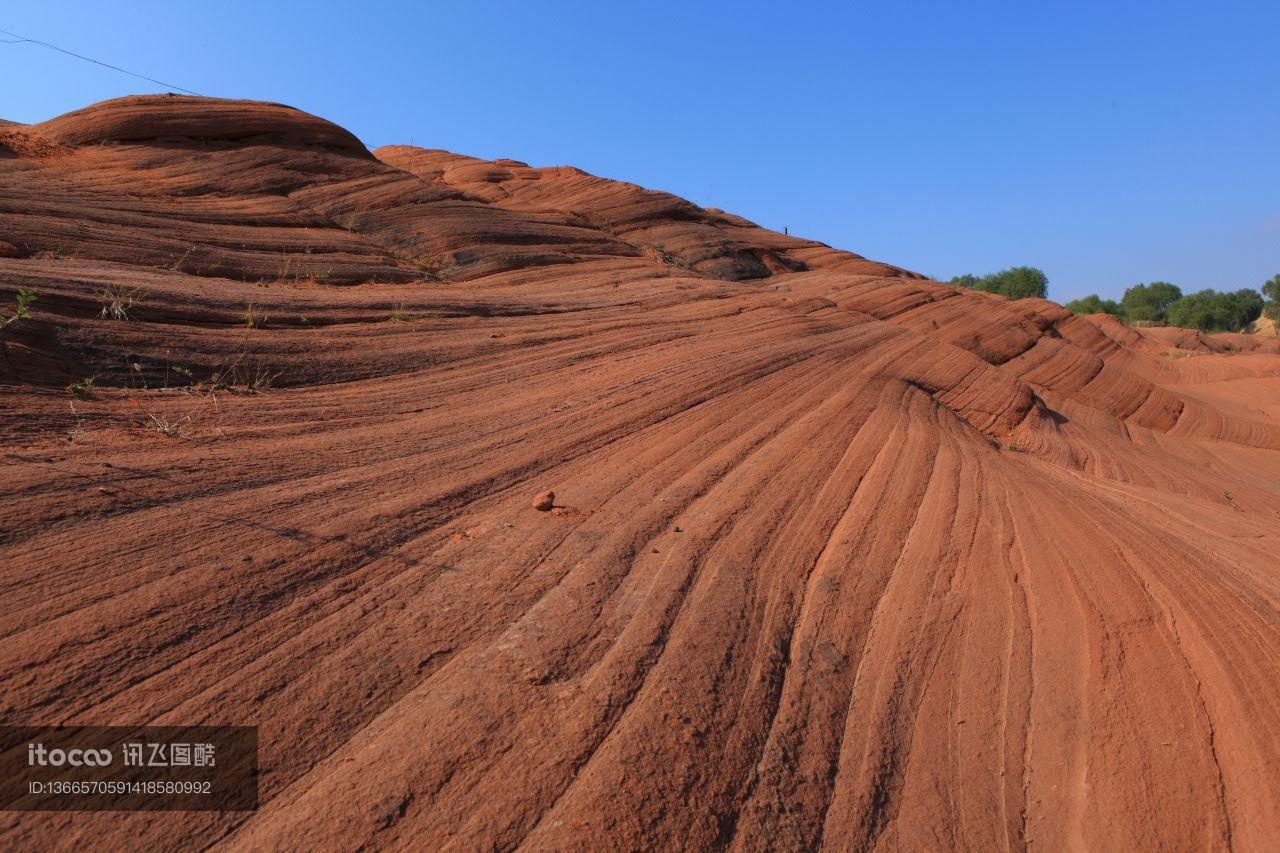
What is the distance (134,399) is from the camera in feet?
16.7

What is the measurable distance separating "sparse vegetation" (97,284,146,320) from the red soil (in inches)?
2.8

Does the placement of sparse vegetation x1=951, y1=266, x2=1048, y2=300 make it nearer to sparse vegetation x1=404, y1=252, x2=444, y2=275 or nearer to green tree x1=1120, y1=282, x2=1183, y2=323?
green tree x1=1120, y1=282, x2=1183, y2=323

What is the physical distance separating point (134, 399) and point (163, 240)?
5473 mm

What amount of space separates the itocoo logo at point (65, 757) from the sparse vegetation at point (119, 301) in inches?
178

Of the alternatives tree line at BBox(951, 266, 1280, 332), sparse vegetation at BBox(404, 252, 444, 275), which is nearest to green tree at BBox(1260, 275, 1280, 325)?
tree line at BBox(951, 266, 1280, 332)

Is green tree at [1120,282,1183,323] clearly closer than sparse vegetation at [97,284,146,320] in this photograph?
No

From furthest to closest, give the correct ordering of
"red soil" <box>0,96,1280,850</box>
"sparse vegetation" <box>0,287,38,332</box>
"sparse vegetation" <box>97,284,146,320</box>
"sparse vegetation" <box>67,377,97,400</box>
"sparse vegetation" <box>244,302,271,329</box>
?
"sparse vegetation" <box>244,302,271,329</box>
"sparse vegetation" <box>97,284,146,320</box>
"sparse vegetation" <box>0,287,38,332</box>
"sparse vegetation" <box>67,377,97,400</box>
"red soil" <box>0,96,1280,850</box>

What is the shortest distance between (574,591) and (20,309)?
4.54 m

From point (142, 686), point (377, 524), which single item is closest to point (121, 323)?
point (377, 524)

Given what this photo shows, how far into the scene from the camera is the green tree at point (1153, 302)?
221 feet

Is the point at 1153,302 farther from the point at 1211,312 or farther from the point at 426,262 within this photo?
the point at 426,262

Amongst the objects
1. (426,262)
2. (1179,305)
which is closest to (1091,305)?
(1179,305)

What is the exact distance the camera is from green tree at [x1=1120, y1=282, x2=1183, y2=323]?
2648 inches

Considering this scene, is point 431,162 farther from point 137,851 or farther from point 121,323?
point 137,851
